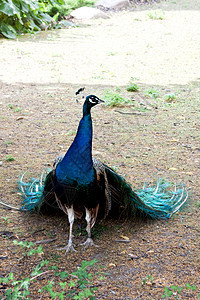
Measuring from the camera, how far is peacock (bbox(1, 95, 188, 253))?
10.3 feet

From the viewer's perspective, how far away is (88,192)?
10.4ft

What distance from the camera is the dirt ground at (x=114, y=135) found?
310 centimetres

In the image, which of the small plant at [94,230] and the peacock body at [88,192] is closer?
the peacock body at [88,192]

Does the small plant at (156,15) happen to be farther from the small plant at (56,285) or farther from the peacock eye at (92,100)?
the small plant at (56,285)

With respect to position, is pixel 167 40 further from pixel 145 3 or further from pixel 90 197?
pixel 90 197

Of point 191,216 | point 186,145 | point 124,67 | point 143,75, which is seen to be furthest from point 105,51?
point 191,216

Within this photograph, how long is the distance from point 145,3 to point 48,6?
253 inches

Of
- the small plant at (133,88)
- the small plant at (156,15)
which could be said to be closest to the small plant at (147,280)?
the small plant at (133,88)

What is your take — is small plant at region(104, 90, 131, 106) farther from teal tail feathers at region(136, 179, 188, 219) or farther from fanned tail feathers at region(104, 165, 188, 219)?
teal tail feathers at region(136, 179, 188, 219)

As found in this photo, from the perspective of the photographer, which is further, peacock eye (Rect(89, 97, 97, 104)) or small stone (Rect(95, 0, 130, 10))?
small stone (Rect(95, 0, 130, 10))

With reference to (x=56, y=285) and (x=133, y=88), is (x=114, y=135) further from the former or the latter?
(x=56, y=285)

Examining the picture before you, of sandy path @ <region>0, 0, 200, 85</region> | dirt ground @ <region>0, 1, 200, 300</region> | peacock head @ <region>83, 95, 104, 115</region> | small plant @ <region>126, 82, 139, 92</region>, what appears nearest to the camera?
dirt ground @ <region>0, 1, 200, 300</region>

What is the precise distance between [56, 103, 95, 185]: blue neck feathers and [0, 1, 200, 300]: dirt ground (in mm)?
608

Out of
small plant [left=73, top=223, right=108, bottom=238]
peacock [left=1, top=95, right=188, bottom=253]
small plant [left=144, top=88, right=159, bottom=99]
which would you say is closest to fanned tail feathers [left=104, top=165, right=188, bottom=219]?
peacock [left=1, top=95, right=188, bottom=253]
